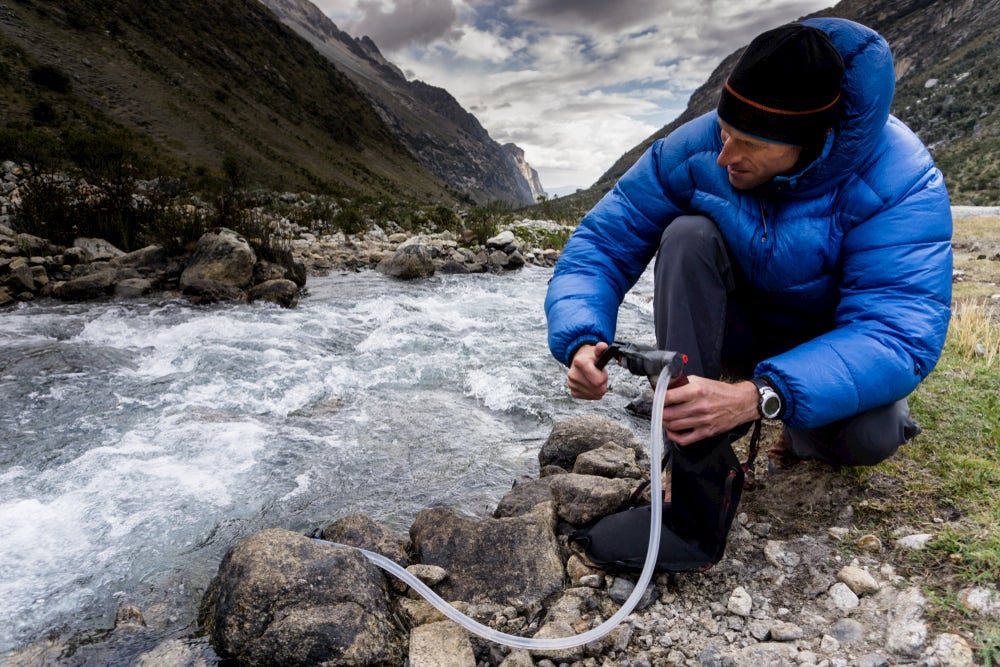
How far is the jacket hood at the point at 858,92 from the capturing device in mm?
1564

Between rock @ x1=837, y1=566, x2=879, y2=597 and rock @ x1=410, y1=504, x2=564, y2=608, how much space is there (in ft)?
3.11

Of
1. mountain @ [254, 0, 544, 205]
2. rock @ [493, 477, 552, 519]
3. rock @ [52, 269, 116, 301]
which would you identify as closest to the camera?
rock @ [493, 477, 552, 519]

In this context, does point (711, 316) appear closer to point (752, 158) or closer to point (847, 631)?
point (752, 158)

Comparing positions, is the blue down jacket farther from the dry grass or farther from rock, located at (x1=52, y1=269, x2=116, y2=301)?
rock, located at (x1=52, y1=269, x2=116, y2=301)

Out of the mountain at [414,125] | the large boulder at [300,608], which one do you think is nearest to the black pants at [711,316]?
the large boulder at [300,608]

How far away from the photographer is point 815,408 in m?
1.55

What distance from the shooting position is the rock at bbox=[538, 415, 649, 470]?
3.22m

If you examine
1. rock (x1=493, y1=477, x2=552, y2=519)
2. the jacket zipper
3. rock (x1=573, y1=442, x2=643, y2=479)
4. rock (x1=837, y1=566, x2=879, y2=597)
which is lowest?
rock (x1=493, y1=477, x2=552, y2=519)

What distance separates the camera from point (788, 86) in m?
1.55

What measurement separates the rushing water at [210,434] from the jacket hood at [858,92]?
2.36m

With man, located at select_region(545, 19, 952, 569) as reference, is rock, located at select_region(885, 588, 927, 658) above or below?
below

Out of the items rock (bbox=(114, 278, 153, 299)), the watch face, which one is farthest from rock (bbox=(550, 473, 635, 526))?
rock (bbox=(114, 278, 153, 299))

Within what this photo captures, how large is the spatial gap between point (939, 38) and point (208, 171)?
9621cm

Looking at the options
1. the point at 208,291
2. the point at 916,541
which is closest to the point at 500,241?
the point at 208,291
